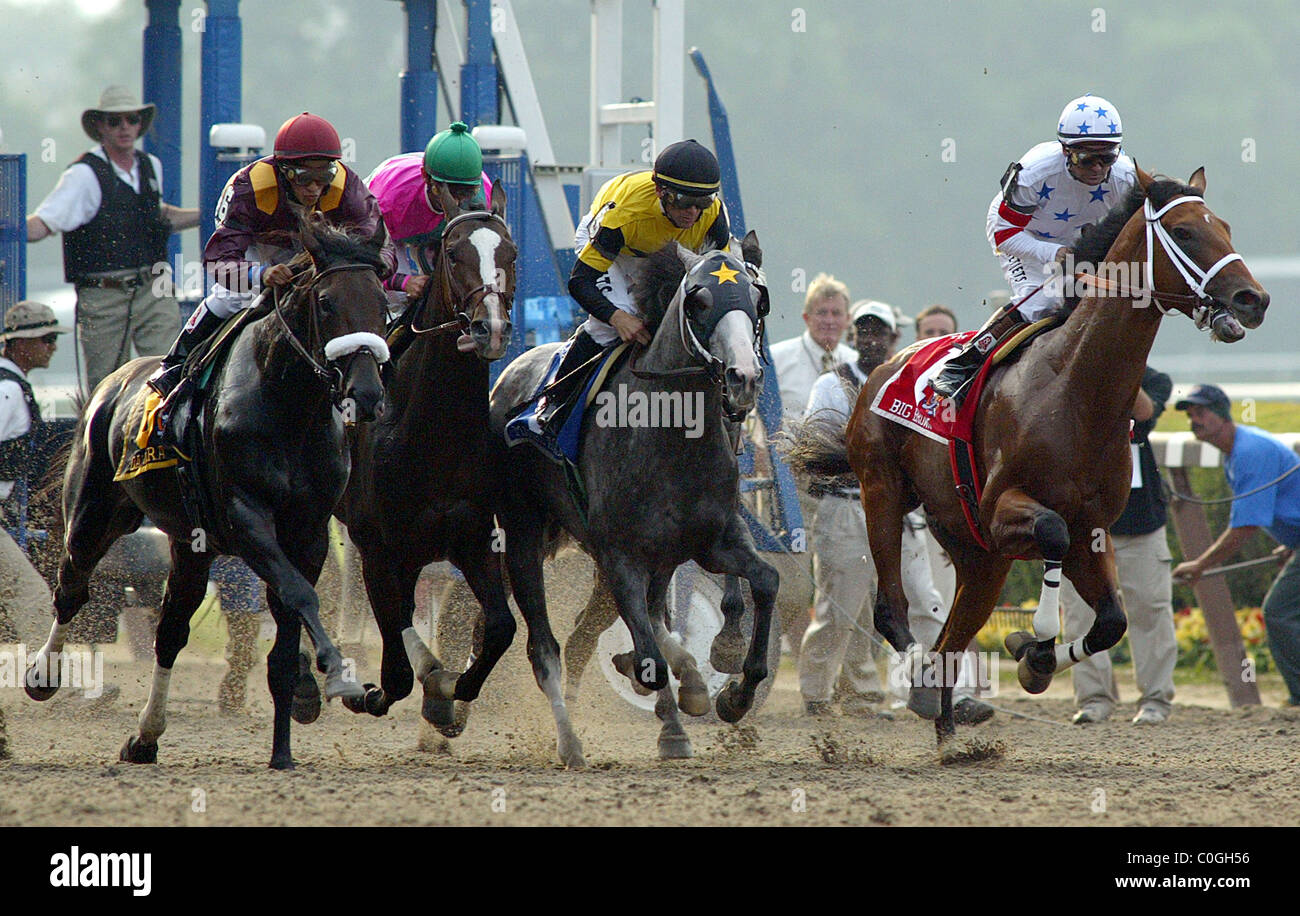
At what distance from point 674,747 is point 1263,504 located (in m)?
4.03

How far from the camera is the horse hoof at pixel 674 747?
Answer: 22.7ft

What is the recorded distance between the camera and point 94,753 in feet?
23.4

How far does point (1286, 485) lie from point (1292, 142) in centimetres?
2607

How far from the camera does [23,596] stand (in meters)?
8.07

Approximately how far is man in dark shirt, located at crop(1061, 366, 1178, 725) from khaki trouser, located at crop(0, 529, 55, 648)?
5024 mm

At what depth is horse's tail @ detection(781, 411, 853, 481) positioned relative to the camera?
787 cm

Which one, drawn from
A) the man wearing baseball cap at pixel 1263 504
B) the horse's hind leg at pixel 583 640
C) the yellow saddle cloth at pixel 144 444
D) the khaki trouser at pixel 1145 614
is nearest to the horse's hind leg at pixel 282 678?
the yellow saddle cloth at pixel 144 444

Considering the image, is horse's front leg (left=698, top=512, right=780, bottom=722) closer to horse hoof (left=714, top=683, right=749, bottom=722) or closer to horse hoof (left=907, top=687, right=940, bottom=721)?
horse hoof (left=714, top=683, right=749, bottom=722)

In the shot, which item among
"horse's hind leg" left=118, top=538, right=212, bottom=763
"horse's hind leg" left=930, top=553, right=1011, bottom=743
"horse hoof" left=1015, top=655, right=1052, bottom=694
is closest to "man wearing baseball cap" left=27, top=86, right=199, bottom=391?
"horse's hind leg" left=118, top=538, right=212, bottom=763

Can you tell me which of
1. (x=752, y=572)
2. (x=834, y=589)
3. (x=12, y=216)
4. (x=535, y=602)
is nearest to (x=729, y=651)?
(x=752, y=572)

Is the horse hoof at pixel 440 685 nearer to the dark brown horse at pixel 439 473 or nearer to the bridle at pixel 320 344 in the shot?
the dark brown horse at pixel 439 473
